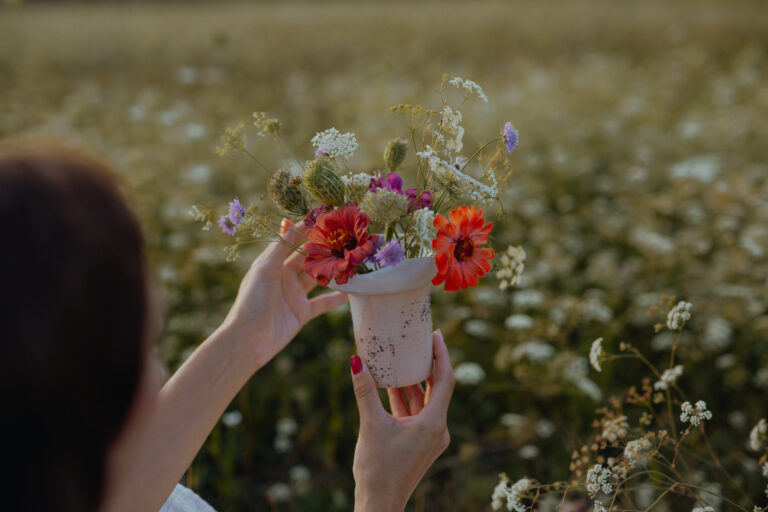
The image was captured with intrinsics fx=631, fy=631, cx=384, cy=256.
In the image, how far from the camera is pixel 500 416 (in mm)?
2270

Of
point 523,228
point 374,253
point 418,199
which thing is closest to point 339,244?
point 374,253

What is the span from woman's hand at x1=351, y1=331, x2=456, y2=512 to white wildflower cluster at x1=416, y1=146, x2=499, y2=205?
12.9 inches

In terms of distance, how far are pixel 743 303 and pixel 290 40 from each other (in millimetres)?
7231

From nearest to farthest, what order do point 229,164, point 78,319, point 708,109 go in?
1. point 78,319
2. point 229,164
3. point 708,109

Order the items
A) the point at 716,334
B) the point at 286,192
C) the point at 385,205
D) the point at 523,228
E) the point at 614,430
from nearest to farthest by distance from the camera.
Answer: the point at 385,205
the point at 286,192
the point at 614,430
the point at 716,334
the point at 523,228

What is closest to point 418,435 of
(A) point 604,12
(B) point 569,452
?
(B) point 569,452

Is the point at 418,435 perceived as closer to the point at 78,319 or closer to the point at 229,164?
the point at 78,319

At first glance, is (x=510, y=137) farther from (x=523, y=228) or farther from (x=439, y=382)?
(x=523, y=228)

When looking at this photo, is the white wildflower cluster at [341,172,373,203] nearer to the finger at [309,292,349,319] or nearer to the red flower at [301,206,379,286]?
the red flower at [301,206,379,286]

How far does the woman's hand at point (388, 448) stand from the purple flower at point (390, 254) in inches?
7.3

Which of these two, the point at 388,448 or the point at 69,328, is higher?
the point at 69,328

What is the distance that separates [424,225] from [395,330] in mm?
217

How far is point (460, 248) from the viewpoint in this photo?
3.24ft

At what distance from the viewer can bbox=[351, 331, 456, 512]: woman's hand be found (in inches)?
39.3
